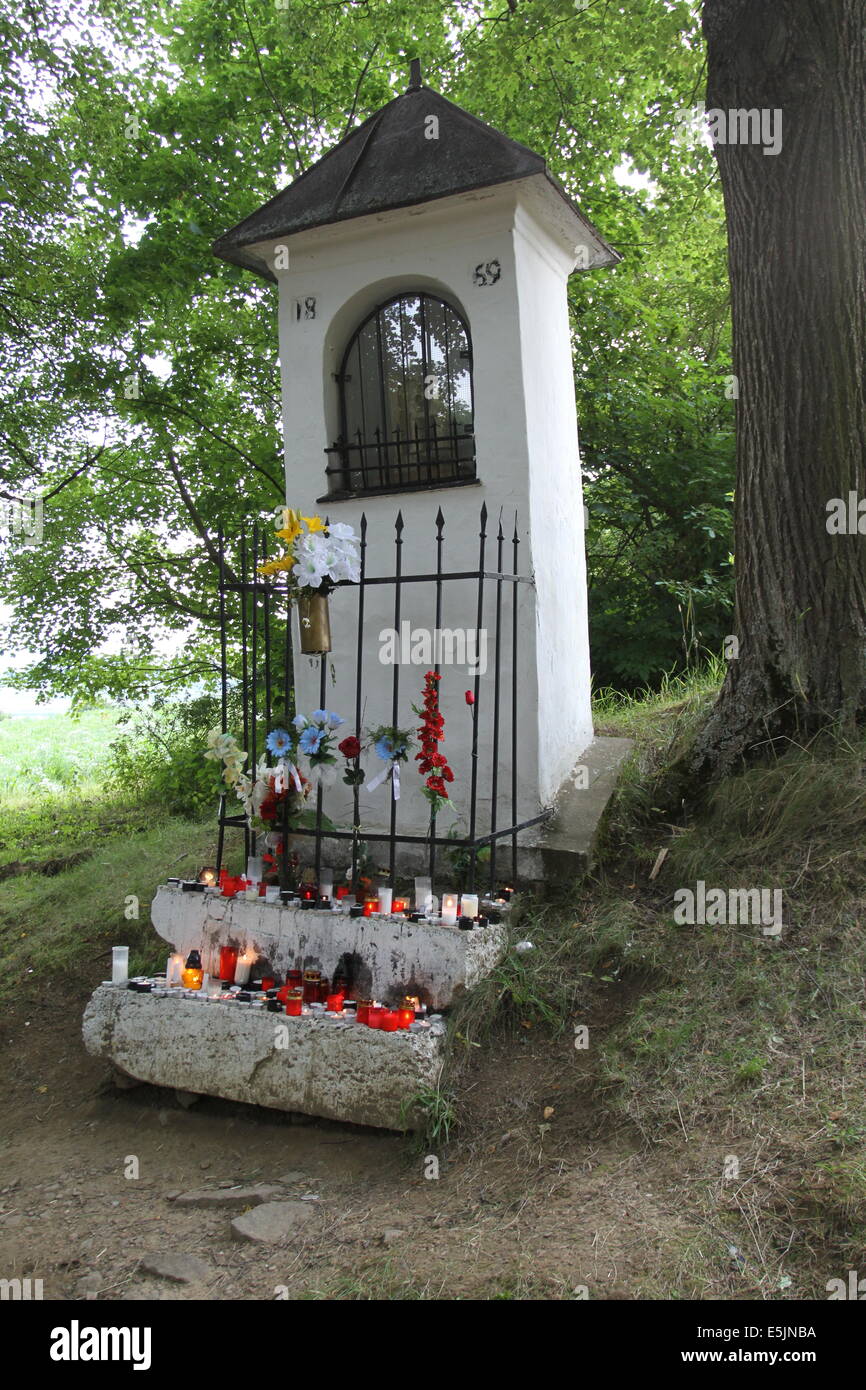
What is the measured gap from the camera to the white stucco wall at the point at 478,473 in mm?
4652

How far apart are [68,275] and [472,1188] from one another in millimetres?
7065

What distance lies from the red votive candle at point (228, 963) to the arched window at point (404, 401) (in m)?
Result: 2.40

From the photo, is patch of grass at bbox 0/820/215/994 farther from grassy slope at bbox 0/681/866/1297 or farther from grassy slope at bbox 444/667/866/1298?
grassy slope at bbox 444/667/866/1298

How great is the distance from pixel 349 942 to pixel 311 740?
0.93m

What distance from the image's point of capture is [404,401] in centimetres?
511

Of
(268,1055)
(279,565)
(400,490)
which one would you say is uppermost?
(400,490)

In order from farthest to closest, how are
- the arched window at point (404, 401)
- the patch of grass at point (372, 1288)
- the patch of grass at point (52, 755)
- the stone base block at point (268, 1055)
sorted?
the patch of grass at point (52, 755), the arched window at point (404, 401), the stone base block at point (268, 1055), the patch of grass at point (372, 1288)

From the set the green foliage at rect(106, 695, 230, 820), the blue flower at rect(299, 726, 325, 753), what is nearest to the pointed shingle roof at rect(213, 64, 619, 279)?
the blue flower at rect(299, 726, 325, 753)

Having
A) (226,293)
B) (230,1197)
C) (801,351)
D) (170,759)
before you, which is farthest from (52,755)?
(801,351)

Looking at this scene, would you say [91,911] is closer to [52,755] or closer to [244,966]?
[244,966]

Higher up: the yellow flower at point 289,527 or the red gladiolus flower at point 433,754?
the yellow flower at point 289,527

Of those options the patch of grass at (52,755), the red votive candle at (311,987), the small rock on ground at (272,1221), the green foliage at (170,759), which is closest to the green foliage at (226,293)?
the green foliage at (170,759)

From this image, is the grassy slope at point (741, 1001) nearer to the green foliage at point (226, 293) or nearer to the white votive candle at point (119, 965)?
the white votive candle at point (119, 965)
